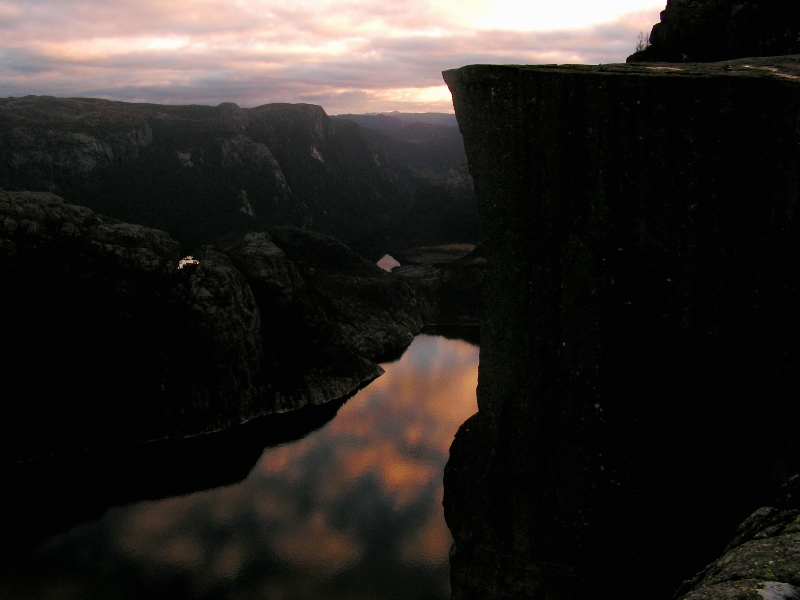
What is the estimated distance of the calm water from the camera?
31.0 meters

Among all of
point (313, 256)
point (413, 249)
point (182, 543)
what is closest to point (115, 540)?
point (182, 543)

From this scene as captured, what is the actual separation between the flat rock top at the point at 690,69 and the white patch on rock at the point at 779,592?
12658 mm

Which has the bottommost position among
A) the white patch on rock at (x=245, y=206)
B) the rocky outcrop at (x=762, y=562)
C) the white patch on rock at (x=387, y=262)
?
the white patch on rock at (x=387, y=262)

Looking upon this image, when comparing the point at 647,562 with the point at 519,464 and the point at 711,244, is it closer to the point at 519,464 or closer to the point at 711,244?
the point at 519,464

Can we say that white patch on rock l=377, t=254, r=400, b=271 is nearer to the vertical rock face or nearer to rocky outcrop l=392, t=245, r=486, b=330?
rocky outcrop l=392, t=245, r=486, b=330

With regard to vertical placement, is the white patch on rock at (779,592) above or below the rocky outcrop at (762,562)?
above

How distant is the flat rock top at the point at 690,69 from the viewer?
56.9ft

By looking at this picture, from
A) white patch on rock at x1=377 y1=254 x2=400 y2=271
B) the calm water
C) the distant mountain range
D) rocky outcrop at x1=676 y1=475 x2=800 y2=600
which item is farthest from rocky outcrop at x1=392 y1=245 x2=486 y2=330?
rocky outcrop at x1=676 y1=475 x2=800 y2=600

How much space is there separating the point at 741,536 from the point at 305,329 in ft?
176

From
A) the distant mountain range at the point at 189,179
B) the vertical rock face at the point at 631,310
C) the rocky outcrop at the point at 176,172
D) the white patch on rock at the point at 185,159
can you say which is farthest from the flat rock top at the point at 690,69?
the white patch on rock at the point at 185,159

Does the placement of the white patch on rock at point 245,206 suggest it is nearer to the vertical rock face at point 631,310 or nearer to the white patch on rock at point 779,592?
the vertical rock face at point 631,310

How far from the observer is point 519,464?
73.8 feet

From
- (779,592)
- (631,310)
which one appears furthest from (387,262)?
(779,592)

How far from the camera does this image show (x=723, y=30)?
25.5 metres
